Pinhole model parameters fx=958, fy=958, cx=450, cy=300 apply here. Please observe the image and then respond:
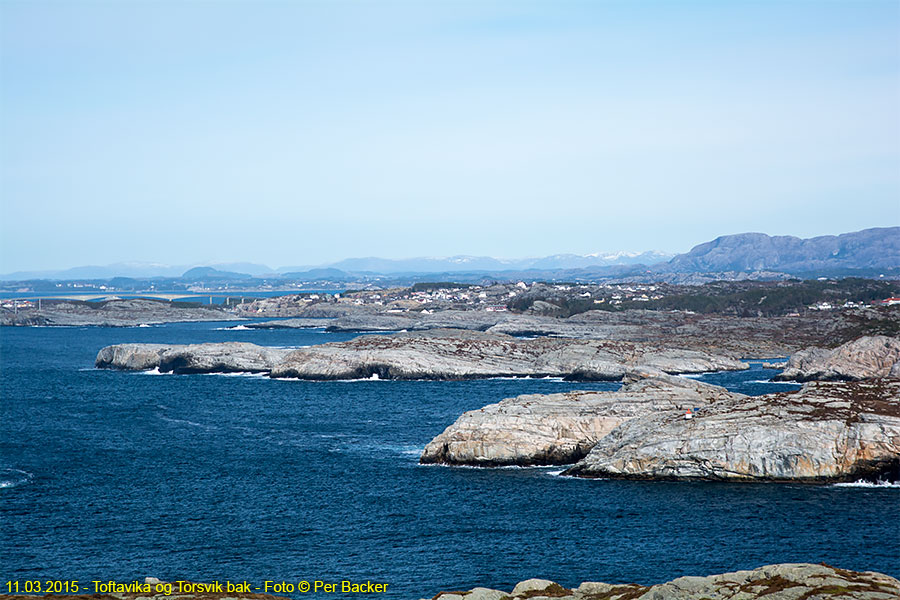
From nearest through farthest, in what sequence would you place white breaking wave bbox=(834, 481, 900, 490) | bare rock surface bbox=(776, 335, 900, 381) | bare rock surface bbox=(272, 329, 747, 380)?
white breaking wave bbox=(834, 481, 900, 490)
bare rock surface bbox=(776, 335, 900, 381)
bare rock surface bbox=(272, 329, 747, 380)

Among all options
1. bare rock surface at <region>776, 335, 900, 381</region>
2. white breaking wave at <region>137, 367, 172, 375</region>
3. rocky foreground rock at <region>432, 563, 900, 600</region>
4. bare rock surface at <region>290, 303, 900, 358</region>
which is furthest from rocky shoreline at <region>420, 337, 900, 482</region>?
white breaking wave at <region>137, 367, 172, 375</region>

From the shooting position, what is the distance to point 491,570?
3403 cm

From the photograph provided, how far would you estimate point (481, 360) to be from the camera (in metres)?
104

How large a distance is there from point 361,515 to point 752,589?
22.7 metres

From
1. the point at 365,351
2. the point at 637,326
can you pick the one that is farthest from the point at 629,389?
the point at 637,326

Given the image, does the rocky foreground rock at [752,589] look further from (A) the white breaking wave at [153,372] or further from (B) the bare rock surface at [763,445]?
(A) the white breaking wave at [153,372]

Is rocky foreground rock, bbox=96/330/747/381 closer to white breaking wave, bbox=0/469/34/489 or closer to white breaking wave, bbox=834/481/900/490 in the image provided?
white breaking wave, bbox=0/469/34/489

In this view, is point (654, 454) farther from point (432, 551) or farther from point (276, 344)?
point (276, 344)

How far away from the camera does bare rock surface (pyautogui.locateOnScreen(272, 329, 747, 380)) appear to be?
99.2 m

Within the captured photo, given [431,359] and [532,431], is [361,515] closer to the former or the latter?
[532,431]

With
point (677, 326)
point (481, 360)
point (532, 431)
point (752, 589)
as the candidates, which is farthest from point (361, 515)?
point (677, 326)

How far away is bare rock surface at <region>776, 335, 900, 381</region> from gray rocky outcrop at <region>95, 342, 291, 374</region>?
55.1 metres

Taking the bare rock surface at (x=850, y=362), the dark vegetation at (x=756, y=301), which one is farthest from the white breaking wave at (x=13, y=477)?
the dark vegetation at (x=756, y=301)

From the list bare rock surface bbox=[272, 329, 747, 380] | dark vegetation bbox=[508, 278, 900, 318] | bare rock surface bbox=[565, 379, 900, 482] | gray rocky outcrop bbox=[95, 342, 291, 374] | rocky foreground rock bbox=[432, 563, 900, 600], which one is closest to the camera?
rocky foreground rock bbox=[432, 563, 900, 600]
